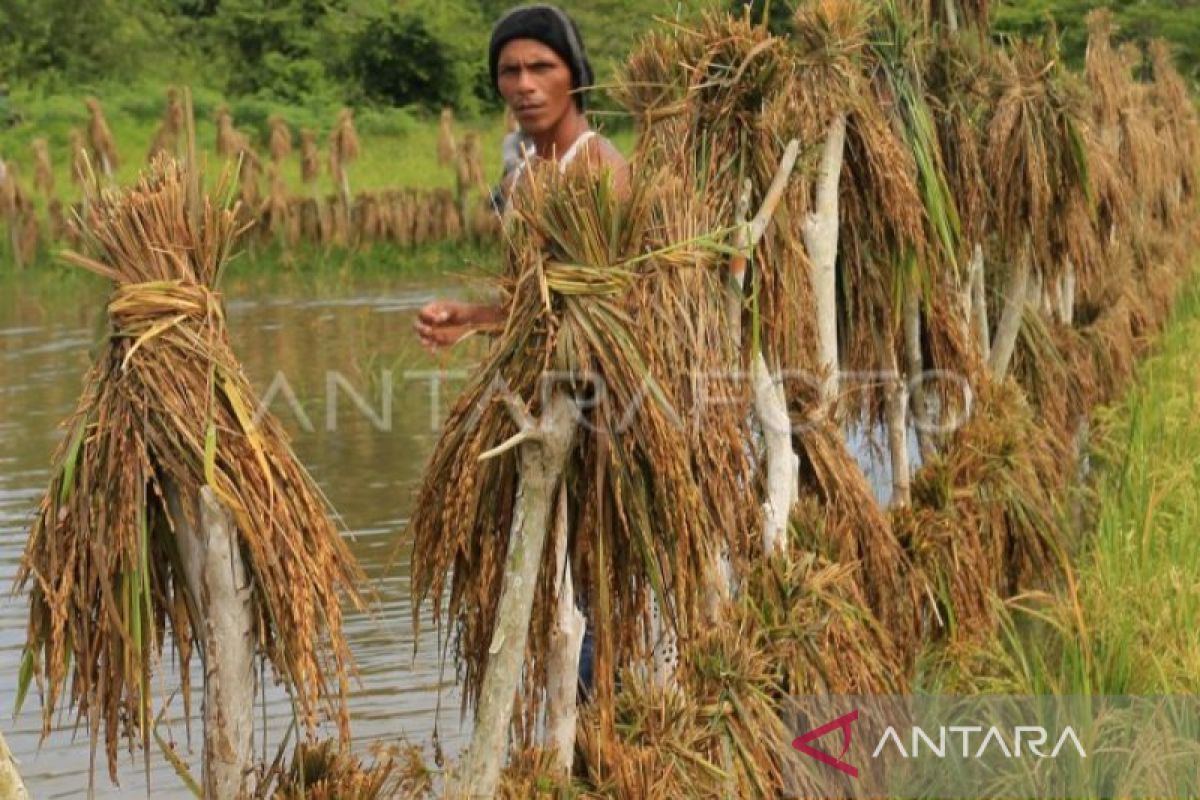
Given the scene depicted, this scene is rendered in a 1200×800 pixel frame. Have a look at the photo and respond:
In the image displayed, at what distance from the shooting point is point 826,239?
6.19m

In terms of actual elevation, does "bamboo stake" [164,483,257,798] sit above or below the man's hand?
below

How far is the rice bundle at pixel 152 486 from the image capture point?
3850 mm

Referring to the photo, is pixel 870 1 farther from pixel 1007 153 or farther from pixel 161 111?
pixel 161 111

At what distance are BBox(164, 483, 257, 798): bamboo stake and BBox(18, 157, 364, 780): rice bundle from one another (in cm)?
3

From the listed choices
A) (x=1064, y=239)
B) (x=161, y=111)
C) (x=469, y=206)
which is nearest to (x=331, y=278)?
(x=469, y=206)

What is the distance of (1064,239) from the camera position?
29.6 ft

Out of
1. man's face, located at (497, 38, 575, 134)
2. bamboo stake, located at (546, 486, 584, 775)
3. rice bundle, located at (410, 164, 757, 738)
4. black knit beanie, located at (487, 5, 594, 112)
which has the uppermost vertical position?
black knit beanie, located at (487, 5, 594, 112)

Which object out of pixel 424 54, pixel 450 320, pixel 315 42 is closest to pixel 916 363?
pixel 450 320

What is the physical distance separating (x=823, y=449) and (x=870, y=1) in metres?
1.88

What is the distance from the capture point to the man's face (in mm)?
4914

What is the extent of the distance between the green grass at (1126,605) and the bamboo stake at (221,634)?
2107 millimetres

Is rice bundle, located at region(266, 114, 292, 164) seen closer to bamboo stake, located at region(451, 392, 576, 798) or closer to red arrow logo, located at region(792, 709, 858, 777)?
red arrow logo, located at region(792, 709, 858, 777)

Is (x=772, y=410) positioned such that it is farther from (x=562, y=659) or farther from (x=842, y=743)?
(x=562, y=659)

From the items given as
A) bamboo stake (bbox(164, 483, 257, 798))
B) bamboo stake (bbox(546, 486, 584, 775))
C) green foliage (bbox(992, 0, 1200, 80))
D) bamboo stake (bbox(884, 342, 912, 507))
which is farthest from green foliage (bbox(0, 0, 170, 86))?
bamboo stake (bbox(164, 483, 257, 798))
